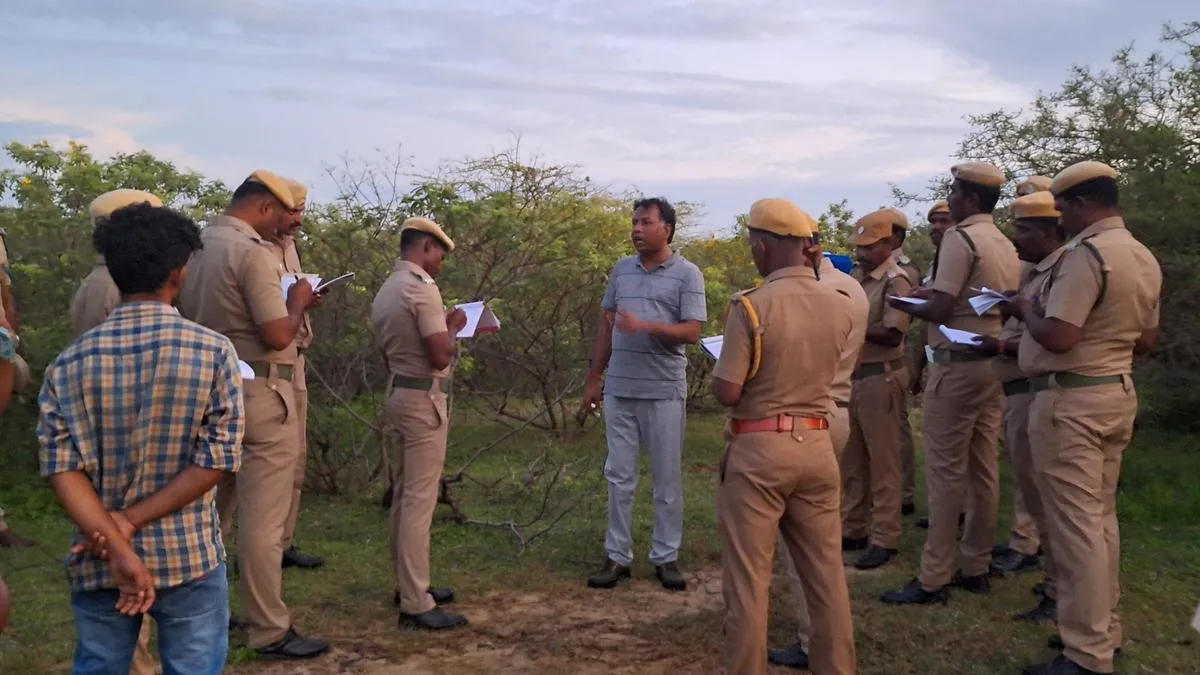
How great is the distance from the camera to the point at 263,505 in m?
4.72

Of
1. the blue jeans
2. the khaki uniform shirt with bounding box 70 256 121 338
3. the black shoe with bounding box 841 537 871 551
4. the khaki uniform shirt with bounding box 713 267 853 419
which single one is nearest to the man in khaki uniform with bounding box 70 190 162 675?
the khaki uniform shirt with bounding box 70 256 121 338

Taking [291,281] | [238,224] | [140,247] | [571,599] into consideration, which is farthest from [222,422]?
[571,599]

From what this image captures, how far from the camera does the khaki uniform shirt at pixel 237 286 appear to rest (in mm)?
4586

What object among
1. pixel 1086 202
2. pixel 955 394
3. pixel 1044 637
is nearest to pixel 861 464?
pixel 955 394

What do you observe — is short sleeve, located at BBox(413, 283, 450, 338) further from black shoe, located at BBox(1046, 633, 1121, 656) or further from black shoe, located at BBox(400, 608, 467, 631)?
black shoe, located at BBox(1046, 633, 1121, 656)

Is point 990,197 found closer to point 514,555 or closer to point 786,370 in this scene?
point 786,370

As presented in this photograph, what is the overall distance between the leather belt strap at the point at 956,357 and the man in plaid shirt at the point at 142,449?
4.08 metres

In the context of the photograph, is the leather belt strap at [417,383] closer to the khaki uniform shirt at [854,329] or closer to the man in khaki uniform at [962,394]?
the khaki uniform shirt at [854,329]

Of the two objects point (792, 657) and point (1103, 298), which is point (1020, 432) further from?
point (792, 657)

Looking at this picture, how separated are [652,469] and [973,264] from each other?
2120mm

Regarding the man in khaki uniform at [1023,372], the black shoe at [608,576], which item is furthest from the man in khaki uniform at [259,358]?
the man in khaki uniform at [1023,372]

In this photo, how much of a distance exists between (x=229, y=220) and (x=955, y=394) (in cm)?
383

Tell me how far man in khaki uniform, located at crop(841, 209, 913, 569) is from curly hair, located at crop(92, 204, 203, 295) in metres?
4.68

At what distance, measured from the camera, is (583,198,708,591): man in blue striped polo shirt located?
19.9 feet
